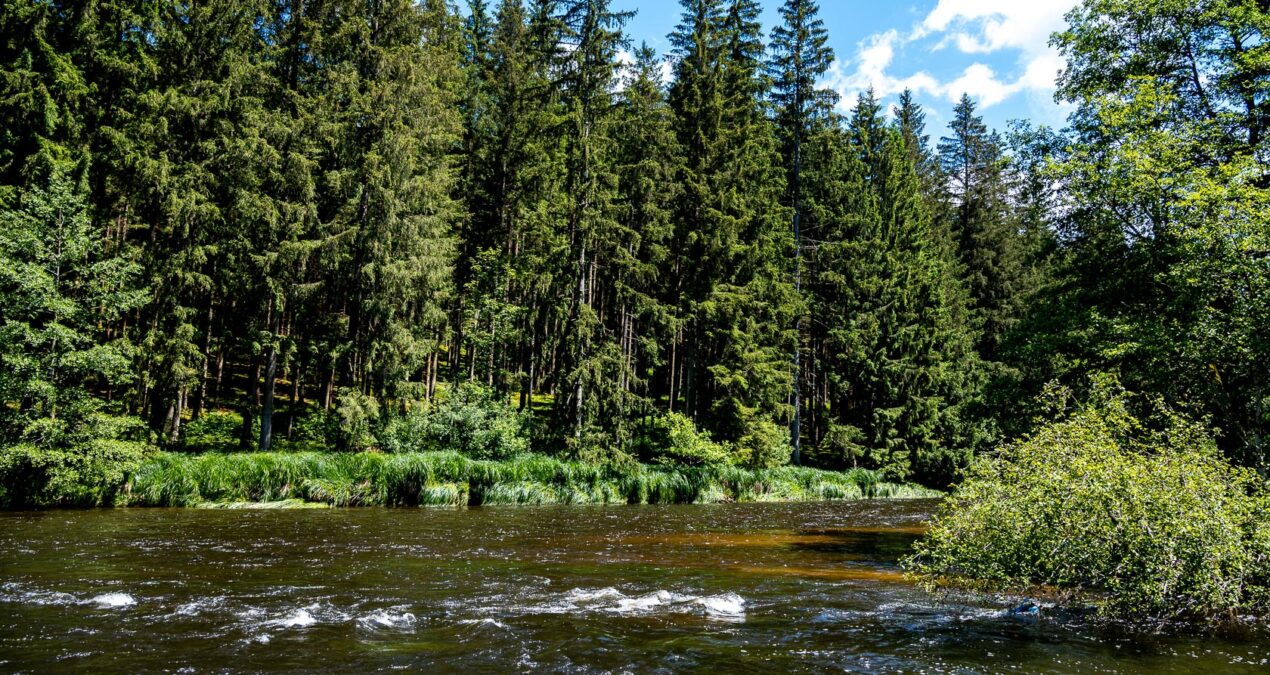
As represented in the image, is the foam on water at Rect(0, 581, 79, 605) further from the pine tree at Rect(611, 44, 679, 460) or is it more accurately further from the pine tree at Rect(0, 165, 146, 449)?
the pine tree at Rect(611, 44, 679, 460)

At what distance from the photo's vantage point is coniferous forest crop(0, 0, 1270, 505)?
14273 millimetres

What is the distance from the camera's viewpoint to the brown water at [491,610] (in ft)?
21.2

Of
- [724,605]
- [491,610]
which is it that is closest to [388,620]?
[491,610]

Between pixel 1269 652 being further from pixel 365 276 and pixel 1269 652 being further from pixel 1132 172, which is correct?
pixel 365 276

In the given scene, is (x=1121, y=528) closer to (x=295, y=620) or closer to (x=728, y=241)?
(x=295, y=620)

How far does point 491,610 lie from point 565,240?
837 inches

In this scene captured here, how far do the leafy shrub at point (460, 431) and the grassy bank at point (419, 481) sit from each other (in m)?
1.08

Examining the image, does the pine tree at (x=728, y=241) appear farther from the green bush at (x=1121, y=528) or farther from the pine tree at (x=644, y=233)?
the green bush at (x=1121, y=528)

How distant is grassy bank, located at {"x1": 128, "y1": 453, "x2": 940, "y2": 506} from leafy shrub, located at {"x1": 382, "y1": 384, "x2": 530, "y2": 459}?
42.4 inches

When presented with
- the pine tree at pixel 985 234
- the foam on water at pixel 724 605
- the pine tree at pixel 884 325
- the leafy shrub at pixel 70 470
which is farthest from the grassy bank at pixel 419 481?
the pine tree at pixel 985 234

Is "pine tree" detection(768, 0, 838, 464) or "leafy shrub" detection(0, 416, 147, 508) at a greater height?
"pine tree" detection(768, 0, 838, 464)

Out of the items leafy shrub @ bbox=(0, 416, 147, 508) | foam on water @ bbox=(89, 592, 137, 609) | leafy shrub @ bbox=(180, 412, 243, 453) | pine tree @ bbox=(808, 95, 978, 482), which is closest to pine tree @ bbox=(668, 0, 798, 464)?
pine tree @ bbox=(808, 95, 978, 482)

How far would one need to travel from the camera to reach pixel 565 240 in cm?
2825

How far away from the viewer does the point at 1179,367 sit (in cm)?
1186
